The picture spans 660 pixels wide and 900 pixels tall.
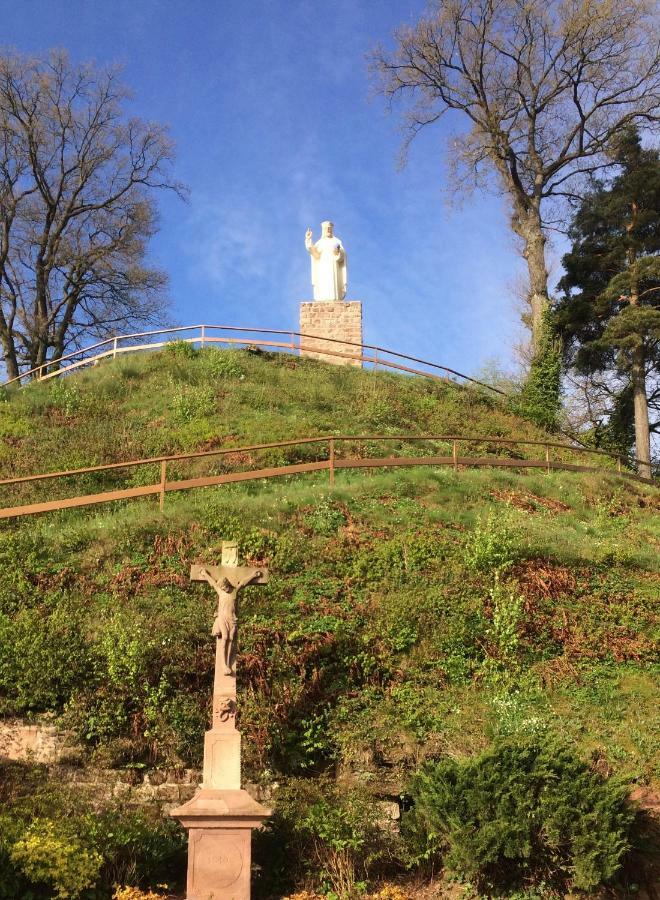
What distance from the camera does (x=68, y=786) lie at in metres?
8.52

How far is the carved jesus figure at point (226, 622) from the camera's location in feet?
28.3

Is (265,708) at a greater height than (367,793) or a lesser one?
greater

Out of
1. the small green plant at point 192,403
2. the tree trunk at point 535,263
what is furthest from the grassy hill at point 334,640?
the tree trunk at point 535,263

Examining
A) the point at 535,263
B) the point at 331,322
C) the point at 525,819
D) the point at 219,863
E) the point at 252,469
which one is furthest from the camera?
the point at 331,322

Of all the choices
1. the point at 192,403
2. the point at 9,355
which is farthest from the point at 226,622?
the point at 9,355

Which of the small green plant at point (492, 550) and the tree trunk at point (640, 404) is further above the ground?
the tree trunk at point (640, 404)

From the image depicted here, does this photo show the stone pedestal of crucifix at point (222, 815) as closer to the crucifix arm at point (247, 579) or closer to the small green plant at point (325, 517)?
the crucifix arm at point (247, 579)

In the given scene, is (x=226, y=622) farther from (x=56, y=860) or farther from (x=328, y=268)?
(x=328, y=268)

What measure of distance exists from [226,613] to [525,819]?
132 inches

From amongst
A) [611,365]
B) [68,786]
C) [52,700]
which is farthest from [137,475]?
[611,365]

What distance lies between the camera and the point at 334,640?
10.6 m

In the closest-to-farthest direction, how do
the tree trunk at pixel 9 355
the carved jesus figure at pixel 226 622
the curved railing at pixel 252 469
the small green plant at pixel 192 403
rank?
the carved jesus figure at pixel 226 622
the curved railing at pixel 252 469
the small green plant at pixel 192 403
the tree trunk at pixel 9 355

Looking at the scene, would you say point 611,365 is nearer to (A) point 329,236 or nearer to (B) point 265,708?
(A) point 329,236

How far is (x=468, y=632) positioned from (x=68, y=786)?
16.6 ft
